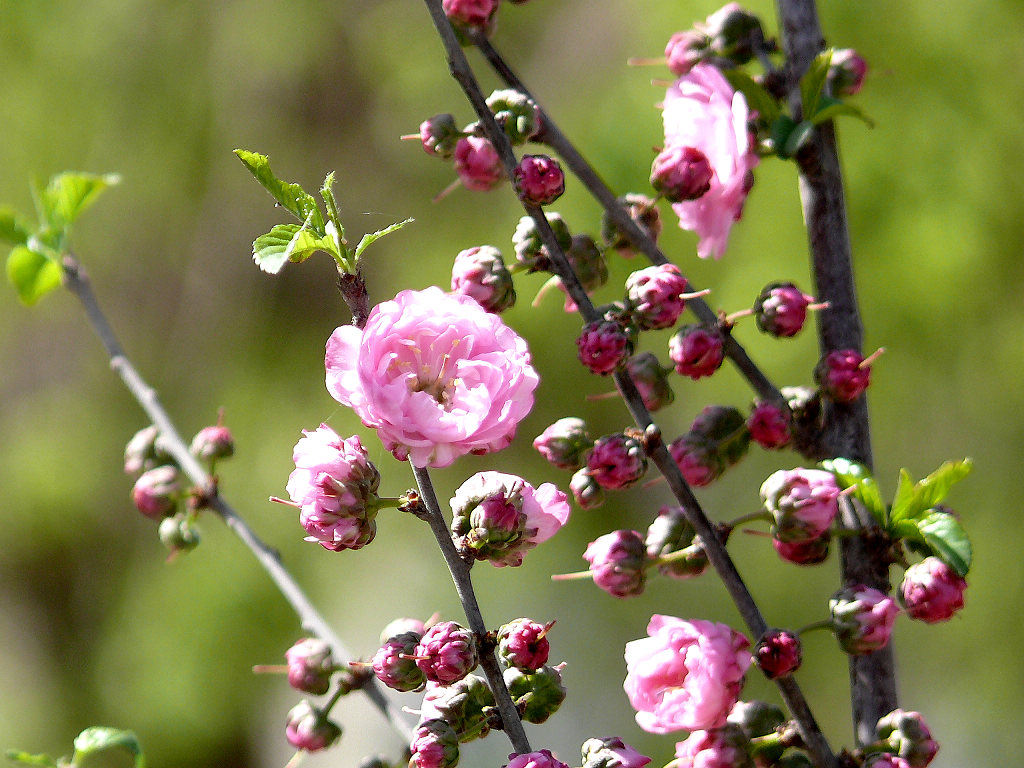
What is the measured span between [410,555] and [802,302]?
1597mm

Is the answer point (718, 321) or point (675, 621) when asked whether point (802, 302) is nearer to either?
point (718, 321)

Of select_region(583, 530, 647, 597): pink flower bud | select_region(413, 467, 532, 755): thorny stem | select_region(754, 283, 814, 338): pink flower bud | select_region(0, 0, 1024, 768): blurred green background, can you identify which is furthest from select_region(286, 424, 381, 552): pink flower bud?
select_region(0, 0, 1024, 768): blurred green background

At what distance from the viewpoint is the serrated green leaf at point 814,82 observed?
1.71ft

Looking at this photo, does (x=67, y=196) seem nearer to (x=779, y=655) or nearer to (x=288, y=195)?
(x=288, y=195)

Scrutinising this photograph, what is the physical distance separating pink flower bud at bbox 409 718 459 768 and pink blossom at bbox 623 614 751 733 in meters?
0.09

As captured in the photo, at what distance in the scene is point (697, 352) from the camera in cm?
45

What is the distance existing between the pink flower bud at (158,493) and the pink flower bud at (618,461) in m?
0.30

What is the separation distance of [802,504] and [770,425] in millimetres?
53

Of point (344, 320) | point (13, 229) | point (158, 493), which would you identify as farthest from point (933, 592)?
point (344, 320)

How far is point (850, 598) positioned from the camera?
441 millimetres

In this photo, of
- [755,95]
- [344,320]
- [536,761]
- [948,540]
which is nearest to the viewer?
[536,761]

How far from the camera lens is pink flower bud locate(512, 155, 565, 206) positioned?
40 cm

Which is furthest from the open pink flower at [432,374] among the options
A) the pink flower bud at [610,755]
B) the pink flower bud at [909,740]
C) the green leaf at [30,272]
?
the green leaf at [30,272]

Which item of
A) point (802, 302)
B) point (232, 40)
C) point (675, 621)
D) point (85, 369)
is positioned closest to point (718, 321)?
point (802, 302)
